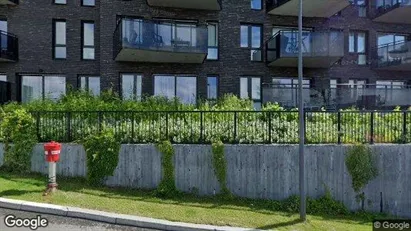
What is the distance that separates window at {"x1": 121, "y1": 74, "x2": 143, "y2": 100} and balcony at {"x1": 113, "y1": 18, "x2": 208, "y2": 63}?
958 millimetres

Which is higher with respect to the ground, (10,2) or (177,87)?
(10,2)

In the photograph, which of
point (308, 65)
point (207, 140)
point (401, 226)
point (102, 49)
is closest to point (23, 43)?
point (102, 49)

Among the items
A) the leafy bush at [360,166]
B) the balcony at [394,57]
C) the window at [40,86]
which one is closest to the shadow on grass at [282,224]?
the leafy bush at [360,166]

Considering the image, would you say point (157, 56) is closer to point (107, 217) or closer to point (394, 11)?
point (107, 217)

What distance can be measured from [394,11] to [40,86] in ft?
65.1

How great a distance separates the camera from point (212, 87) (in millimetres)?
17328

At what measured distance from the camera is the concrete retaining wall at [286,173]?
29.4 ft

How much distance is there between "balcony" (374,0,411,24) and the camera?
17.9 m

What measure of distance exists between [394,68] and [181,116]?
1563 cm

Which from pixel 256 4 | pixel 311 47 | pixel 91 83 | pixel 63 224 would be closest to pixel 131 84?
pixel 91 83

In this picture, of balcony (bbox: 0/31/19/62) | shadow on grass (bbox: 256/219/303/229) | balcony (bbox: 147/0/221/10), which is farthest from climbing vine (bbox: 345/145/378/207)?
balcony (bbox: 0/31/19/62)

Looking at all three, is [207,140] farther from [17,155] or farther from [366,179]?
[17,155]

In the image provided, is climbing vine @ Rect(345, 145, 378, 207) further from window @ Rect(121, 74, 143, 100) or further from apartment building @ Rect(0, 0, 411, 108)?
window @ Rect(121, 74, 143, 100)

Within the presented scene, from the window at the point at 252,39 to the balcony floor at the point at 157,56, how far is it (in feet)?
9.90
